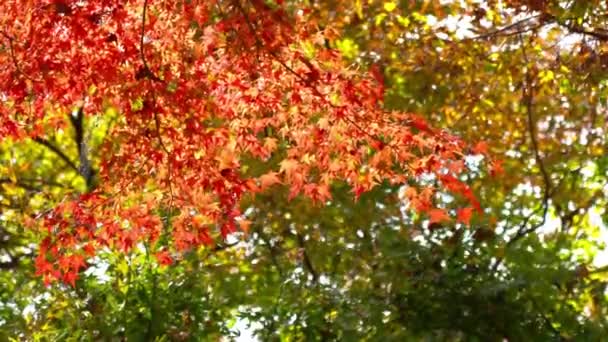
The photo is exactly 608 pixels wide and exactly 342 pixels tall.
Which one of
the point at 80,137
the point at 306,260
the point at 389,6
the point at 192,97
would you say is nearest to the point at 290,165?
the point at 192,97

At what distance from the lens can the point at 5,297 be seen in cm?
876

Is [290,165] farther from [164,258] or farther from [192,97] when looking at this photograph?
[164,258]

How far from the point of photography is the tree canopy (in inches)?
215

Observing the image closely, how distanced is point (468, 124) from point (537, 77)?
94 cm

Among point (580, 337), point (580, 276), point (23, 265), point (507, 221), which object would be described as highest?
point (23, 265)

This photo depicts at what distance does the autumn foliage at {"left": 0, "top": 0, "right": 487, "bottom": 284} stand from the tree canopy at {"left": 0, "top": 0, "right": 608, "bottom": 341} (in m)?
0.02

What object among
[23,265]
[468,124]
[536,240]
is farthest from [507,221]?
[23,265]

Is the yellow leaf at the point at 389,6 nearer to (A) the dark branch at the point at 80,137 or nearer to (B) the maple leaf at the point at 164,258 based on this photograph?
(B) the maple leaf at the point at 164,258

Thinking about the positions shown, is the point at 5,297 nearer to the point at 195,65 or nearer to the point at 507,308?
the point at 195,65

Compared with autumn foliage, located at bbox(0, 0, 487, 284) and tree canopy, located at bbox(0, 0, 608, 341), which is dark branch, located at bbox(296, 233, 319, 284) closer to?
tree canopy, located at bbox(0, 0, 608, 341)

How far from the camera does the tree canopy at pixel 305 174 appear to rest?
546cm

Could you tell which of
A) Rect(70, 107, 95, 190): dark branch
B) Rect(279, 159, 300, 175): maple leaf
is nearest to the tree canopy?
Rect(279, 159, 300, 175): maple leaf

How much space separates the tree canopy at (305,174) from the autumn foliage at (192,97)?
19mm

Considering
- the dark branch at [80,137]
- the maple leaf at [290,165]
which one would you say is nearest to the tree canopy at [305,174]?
the maple leaf at [290,165]
